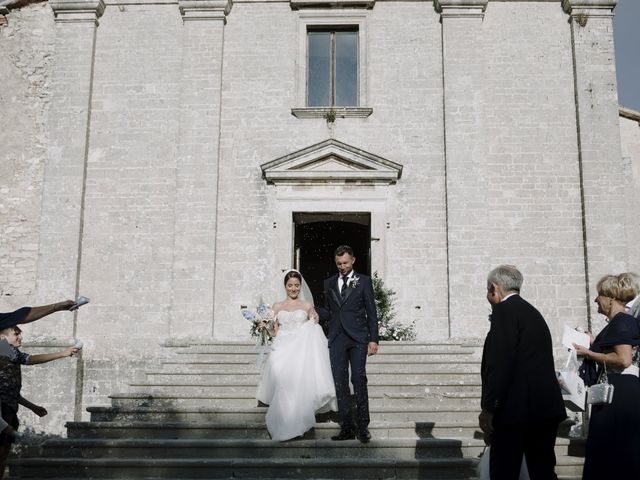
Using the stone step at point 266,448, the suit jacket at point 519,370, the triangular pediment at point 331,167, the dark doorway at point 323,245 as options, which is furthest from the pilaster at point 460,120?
the suit jacket at point 519,370

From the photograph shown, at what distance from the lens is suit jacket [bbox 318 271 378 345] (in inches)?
293

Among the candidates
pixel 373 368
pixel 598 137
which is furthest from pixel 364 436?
pixel 598 137

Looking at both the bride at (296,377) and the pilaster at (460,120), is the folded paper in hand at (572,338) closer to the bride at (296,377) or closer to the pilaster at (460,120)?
the bride at (296,377)

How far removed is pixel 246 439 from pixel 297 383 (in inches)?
32.6

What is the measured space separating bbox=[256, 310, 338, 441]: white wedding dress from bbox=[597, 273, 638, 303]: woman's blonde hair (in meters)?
3.39

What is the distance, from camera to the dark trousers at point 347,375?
7.39 meters

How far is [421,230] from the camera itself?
13.1 metres

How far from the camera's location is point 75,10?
14.0 metres

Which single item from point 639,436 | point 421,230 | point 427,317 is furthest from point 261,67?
point 639,436

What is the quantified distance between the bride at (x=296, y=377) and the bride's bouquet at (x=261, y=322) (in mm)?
252

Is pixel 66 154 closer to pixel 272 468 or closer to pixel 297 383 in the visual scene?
pixel 297 383

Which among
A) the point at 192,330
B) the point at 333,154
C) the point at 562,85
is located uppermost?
the point at 562,85

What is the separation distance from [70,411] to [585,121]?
10.5m

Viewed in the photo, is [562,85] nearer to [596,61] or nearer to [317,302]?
[596,61]
